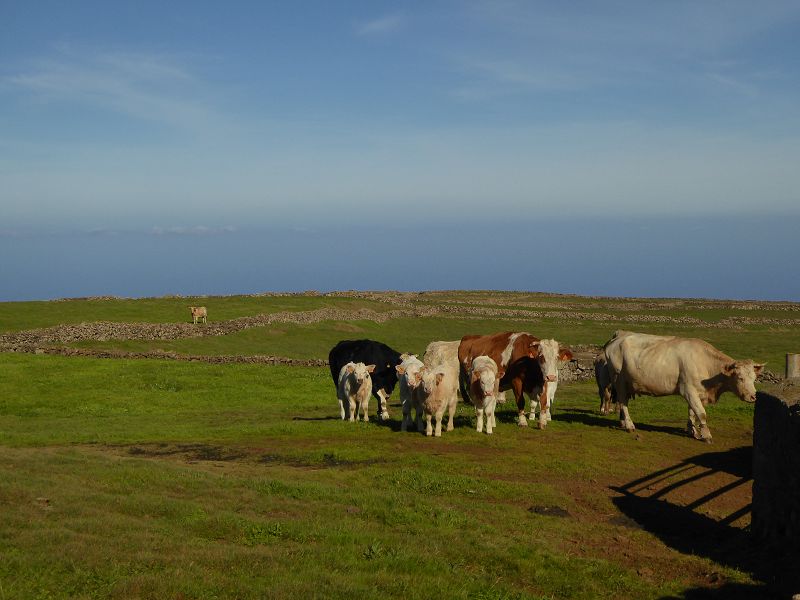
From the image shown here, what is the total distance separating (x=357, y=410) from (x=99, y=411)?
12785 millimetres

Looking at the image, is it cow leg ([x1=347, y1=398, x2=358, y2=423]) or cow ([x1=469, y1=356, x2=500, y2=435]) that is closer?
cow ([x1=469, y1=356, x2=500, y2=435])

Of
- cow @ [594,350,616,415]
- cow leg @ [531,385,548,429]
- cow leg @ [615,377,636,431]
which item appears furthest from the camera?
cow @ [594,350,616,415]

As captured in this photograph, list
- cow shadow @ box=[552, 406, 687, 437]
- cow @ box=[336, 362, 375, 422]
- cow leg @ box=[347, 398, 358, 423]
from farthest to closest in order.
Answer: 1. cow leg @ box=[347, 398, 358, 423]
2. cow @ box=[336, 362, 375, 422]
3. cow shadow @ box=[552, 406, 687, 437]

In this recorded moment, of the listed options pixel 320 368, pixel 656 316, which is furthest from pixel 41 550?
pixel 656 316

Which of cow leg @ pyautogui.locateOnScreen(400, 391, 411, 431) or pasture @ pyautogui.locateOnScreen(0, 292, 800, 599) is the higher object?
cow leg @ pyautogui.locateOnScreen(400, 391, 411, 431)

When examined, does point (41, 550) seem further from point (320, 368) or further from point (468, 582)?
point (320, 368)

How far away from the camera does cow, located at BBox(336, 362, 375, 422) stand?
2519 cm

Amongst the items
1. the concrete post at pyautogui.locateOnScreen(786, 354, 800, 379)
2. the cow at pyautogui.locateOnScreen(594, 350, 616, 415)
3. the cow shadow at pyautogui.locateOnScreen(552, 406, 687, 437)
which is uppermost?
the concrete post at pyautogui.locateOnScreen(786, 354, 800, 379)

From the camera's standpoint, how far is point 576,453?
67.2 ft

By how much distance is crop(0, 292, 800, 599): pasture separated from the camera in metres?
10.6

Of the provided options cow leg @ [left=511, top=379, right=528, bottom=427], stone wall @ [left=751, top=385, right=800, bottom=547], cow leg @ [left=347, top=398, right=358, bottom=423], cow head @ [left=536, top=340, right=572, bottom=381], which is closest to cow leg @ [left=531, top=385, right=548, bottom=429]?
cow leg @ [left=511, top=379, right=528, bottom=427]

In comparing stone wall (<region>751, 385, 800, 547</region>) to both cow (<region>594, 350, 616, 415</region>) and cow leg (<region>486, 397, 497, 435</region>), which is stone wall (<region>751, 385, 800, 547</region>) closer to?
cow leg (<region>486, 397, 497, 435</region>)

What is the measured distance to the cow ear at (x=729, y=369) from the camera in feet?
73.5

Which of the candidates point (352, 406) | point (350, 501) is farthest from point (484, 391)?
point (350, 501)
